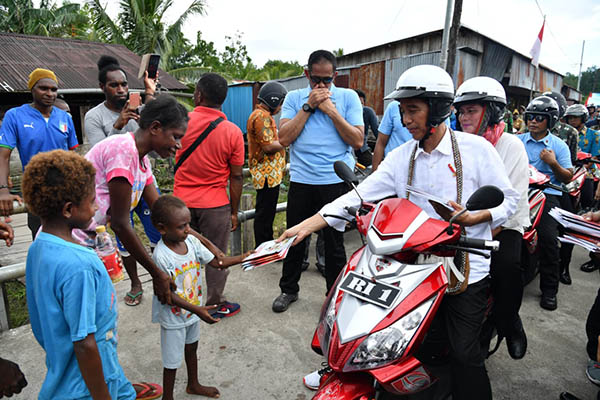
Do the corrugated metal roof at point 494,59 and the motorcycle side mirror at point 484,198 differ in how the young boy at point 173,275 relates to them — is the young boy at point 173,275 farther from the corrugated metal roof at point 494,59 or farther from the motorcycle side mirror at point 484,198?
the corrugated metal roof at point 494,59

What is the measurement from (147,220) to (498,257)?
9.42 feet

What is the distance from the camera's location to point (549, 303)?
4.09m

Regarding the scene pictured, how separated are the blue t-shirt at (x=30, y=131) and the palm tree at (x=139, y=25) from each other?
16.0 m

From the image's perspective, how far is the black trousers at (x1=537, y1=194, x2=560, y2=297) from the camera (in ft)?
13.6

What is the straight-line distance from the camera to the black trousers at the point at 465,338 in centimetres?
195

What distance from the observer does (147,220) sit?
3.64 meters

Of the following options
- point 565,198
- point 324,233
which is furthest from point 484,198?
point 565,198

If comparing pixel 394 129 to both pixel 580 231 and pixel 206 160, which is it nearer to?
pixel 206 160

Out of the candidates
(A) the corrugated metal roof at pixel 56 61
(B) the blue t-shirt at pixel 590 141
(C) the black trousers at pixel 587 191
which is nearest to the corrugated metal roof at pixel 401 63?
(B) the blue t-shirt at pixel 590 141

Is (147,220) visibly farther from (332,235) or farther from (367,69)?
(367,69)

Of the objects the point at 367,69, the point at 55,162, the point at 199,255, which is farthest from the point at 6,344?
the point at 367,69

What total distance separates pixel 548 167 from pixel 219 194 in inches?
141

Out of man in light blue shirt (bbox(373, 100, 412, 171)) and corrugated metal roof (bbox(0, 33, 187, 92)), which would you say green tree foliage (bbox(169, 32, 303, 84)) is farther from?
man in light blue shirt (bbox(373, 100, 412, 171))

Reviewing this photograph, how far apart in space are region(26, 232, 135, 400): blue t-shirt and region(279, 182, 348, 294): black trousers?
2138mm
